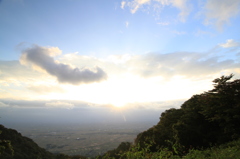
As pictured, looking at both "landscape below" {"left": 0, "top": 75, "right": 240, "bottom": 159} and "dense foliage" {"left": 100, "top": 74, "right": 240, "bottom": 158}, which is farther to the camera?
"dense foliage" {"left": 100, "top": 74, "right": 240, "bottom": 158}

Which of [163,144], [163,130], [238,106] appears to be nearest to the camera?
[238,106]

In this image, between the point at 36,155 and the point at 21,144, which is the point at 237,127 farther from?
the point at 21,144

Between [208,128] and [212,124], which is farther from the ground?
[212,124]

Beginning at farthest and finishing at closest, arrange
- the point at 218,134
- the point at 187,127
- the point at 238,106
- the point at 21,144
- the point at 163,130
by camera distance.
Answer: the point at 21,144 → the point at 163,130 → the point at 187,127 → the point at 218,134 → the point at 238,106

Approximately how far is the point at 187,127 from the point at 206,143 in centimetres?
310

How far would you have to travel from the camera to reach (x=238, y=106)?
52.1ft

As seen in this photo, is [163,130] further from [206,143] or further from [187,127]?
[206,143]

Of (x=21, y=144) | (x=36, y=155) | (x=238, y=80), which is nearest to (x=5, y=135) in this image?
(x=21, y=144)

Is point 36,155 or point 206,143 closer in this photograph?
point 206,143

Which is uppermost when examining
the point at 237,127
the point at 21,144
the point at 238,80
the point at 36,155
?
the point at 238,80

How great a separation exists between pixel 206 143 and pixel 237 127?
4602 millimetres

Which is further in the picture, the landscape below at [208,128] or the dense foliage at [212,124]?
the dense foliage at [212,124]

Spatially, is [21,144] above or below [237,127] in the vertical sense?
below

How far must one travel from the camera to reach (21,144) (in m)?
30.5
